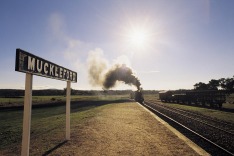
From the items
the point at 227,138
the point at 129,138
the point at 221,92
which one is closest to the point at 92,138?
the point at 129,138

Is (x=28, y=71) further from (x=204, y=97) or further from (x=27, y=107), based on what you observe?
(x=204, y=97)

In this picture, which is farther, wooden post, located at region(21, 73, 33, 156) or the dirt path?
the dirt path

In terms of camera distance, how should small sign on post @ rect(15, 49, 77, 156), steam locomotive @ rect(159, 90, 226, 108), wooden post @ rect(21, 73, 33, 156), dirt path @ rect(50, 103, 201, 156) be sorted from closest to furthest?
small sign on post @ rect(15, 49, 77, 156), wooden post @ rect(21, 73, 33, 156), dirt path @ rect(50, 103, 201, 156), steam locomotive @ rect(159, 90, 226, 108)

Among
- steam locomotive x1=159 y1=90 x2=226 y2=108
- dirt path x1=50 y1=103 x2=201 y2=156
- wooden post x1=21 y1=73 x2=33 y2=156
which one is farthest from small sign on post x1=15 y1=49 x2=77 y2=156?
steam locomotive x1=159 y1=90 x2=226 y2=108

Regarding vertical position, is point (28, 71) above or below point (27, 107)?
above

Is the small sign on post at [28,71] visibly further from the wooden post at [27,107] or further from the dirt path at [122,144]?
the dirt path at [122,144]

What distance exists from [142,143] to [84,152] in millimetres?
2894

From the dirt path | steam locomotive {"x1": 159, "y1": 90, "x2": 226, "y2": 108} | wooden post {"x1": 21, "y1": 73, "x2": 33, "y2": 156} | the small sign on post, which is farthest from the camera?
steam locomotive {"x1": 159, "y1": 90, "x2": 226, "y2": 108}

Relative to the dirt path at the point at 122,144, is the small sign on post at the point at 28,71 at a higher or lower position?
higher

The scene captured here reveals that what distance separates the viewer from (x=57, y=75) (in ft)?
30.7

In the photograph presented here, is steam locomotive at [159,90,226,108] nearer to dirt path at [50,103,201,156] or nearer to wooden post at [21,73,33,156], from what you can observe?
dirt path at [50,103,201,156]

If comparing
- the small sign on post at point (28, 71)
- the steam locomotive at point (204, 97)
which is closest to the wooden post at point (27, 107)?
the small sign on post at point (28, 71)

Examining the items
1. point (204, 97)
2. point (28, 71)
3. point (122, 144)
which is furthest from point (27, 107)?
point (204, 97)

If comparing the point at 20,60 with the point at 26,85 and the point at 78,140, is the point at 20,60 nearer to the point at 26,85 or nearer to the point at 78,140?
the point at 26,85
